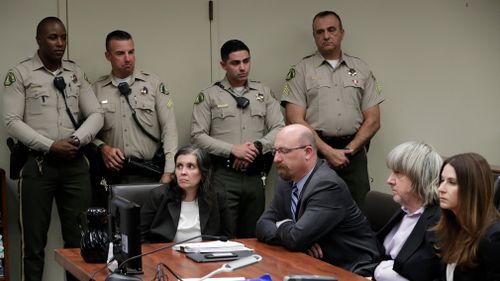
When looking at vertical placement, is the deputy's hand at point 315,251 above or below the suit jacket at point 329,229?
below

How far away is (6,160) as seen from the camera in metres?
5.68

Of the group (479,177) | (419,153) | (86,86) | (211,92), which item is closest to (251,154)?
(211,92)

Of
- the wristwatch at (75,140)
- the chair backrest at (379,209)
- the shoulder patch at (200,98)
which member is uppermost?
the shoulder patch at (200,98)

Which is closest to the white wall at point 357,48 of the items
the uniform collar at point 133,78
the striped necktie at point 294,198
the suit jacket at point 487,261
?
the uniform collar at point 133,78

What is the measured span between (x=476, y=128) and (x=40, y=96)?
12.6ft

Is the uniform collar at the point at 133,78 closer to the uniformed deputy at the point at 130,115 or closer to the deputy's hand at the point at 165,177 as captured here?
the uniformed deputy at the point at 130,115

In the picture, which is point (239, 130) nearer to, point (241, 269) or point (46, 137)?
point (46, 137)

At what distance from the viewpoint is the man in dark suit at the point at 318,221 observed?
377 cm

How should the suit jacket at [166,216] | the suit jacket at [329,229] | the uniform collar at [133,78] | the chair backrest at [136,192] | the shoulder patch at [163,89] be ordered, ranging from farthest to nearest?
the shoulder patch at [163,89], the uniform collar at [133,78], the chair backrest at [136,192], the suit jacket at [166,216], the suit jacket at [329,229]

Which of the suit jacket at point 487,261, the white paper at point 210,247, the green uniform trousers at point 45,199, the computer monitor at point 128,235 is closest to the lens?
the suit jacket at point 487,261

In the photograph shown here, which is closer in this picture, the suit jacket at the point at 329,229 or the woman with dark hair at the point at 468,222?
the woman with dark hair at the point at 468,222

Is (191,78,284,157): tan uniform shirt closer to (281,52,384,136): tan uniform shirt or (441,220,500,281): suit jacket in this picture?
(281,52,384,136): tan uniform shirt

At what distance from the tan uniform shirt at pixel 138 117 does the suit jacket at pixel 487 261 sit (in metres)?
2.81

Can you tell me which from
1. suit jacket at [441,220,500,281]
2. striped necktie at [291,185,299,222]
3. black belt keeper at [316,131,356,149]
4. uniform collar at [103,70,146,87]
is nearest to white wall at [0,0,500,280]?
uniform collar at [103,70,146,87]
